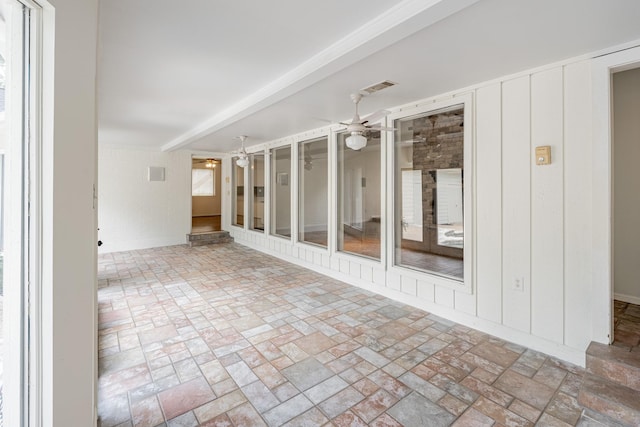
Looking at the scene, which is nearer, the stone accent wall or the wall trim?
the wall trim

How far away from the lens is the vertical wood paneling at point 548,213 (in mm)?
→ 2645

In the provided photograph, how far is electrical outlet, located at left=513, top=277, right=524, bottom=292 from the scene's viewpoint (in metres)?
2.89

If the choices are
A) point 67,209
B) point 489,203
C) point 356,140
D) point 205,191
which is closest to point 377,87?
point 356,140

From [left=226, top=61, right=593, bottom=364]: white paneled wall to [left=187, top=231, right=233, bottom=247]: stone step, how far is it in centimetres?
637

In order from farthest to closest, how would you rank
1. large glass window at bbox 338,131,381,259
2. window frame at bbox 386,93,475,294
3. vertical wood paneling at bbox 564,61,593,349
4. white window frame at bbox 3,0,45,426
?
large glass window at bbox 338,131,381,259, window frame at bbox 386,93,475,294, vertical wood paneling at bbox 564,61,593,349, white window frame at bbox 3,0,45,426

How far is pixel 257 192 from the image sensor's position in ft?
24.6

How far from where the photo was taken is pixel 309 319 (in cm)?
341

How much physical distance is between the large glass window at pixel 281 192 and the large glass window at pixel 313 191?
1.32 ft

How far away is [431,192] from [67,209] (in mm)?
3501

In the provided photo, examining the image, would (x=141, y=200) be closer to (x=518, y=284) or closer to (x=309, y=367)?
(x=309, y=367)

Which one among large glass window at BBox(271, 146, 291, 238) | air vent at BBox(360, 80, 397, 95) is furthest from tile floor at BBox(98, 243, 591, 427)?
air vent at BBox(360, 80, 397, 95)

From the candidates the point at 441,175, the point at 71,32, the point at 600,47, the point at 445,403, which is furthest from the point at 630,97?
the point at 71,32

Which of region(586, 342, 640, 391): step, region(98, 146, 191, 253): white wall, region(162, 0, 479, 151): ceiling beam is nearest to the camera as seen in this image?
region(162, 0, 479, 151): ceiling beam

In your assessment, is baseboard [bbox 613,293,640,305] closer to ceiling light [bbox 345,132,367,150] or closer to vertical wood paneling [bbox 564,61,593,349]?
vertical wood paneling [bbox 564,61,593,349]
